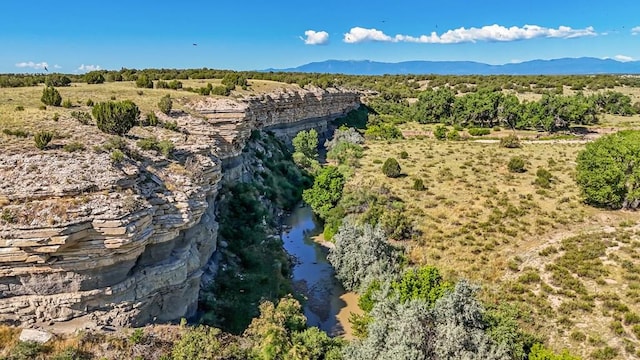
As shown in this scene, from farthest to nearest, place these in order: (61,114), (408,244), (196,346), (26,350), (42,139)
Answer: (408,244) < (61,114) < (42,139) < (196,346) < (26,350)

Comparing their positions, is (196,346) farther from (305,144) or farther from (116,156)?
(305,144)

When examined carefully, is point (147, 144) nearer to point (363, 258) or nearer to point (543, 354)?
point (363, 258)

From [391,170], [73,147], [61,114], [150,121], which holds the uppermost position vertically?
[61,114]

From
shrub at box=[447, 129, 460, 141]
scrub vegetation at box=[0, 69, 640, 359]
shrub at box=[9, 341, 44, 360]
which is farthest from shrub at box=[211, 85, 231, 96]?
shrub at box=[447, 129, 460, 141]

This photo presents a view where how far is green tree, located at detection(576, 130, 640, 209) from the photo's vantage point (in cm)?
3177

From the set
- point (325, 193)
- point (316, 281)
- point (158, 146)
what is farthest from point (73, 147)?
point (325, 193)

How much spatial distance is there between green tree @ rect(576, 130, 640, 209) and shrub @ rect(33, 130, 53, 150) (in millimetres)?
34522

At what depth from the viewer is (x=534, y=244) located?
28.2 meters

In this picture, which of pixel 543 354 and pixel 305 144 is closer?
pixel 543 354

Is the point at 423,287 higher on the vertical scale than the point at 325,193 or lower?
lower

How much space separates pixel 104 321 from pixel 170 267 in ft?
9.85

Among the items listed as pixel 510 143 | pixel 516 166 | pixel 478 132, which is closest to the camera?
pixel 516 166

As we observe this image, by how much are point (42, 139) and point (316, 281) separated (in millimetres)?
17067

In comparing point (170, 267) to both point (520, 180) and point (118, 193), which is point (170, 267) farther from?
point (520, 180)
